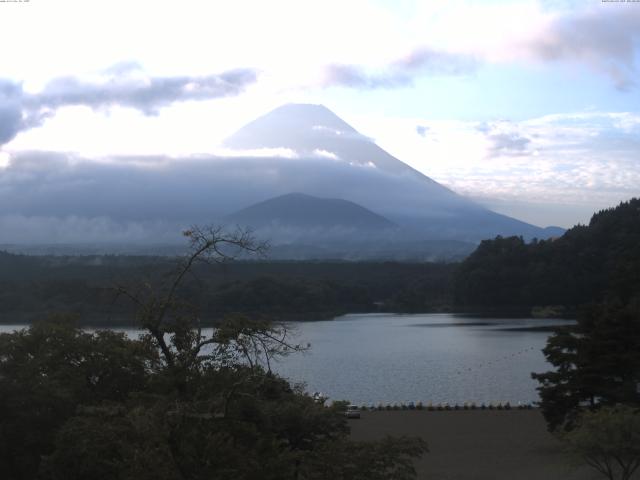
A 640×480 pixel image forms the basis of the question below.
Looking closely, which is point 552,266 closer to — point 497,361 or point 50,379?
point 497,361

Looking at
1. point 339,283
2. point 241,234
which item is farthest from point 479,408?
Result: point 339,283

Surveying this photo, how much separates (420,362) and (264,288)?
25431 mm

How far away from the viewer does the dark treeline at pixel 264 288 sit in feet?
154

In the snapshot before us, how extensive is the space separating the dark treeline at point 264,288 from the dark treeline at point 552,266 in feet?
13.0

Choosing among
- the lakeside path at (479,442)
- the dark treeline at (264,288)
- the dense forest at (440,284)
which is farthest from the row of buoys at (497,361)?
the dense forest at (440,284)

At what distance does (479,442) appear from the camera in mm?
15906

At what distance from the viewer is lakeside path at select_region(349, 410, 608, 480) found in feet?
43.5

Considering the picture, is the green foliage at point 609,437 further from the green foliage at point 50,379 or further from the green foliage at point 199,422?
the green foliage at point 50,379

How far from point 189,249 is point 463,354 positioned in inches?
1107

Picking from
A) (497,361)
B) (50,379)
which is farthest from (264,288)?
(50,379)

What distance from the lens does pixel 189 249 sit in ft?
20.7

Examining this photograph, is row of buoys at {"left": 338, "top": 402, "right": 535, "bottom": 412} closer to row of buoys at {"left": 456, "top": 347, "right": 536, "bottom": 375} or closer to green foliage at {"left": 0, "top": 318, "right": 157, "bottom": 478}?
row of buoys at {"left": 456, "top": 347, "right": 536, "bottom": 375}

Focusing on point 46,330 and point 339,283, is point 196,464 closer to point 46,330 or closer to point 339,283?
point 46,330

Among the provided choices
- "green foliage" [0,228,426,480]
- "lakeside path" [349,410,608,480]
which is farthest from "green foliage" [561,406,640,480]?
"green foliage" [0,228,426,480]
